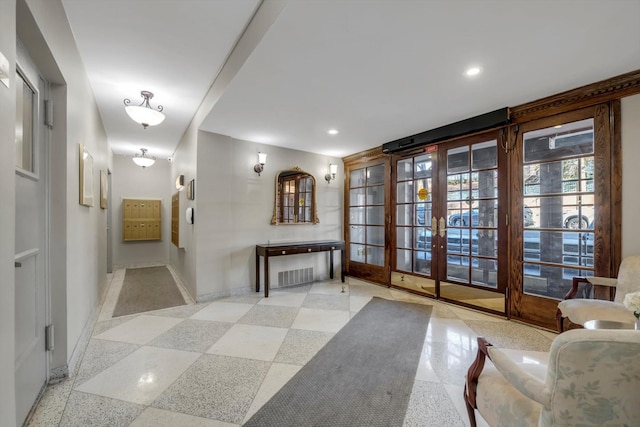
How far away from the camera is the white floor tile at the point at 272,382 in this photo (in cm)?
174

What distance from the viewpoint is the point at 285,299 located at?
3.99 m

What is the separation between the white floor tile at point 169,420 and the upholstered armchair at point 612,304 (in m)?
2.82

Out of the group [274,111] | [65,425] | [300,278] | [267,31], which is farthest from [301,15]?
[300,278]

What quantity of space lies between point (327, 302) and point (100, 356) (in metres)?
2.57

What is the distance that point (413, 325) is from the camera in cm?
305

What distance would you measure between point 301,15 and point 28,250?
7.41ft

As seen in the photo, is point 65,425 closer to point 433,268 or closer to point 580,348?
point 580,348

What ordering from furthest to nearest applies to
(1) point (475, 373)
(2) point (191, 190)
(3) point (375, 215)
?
(3) point (375, 215)
(2) point (191, 190)
(1) point (475, 373)

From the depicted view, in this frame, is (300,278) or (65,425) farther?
(300,278)

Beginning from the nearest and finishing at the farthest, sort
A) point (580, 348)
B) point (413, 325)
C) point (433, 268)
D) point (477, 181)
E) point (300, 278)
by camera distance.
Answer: point (580, 348), point (413, 325), point (477, 181), point (433, 268), point (300, 278)

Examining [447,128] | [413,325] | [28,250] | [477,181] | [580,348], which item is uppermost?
[447,128]

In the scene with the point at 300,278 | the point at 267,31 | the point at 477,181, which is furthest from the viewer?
the point at 300,278

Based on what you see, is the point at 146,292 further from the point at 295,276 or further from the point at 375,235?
the point at 375,235

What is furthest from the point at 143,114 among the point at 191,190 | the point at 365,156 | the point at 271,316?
the point at 365,156
